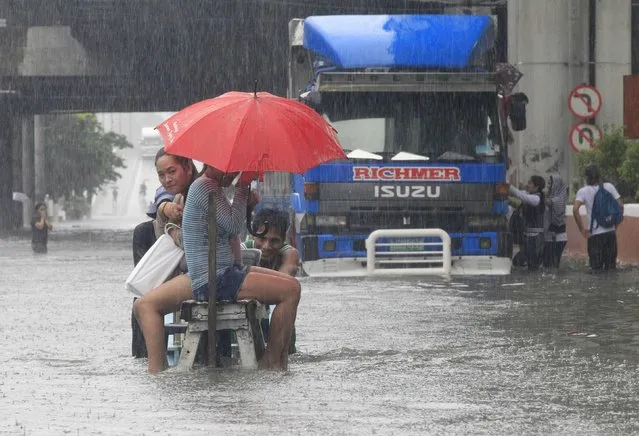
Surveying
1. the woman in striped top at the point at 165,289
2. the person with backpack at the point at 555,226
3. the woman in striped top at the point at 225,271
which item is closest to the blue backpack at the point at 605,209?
the person with backpack at the point at 555,226

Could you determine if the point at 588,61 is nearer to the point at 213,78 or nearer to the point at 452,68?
the point at 452,68

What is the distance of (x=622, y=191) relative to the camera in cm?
2886

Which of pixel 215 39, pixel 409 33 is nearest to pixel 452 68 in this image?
pixel 409 33

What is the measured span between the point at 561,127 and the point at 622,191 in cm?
361

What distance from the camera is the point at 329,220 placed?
71.3ft

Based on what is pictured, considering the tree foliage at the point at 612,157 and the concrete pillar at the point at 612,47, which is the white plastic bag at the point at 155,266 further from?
the concrete pillar at the point at 612,47

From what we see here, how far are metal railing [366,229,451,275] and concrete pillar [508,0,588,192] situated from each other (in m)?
10.1

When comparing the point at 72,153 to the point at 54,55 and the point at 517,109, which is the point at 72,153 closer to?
the point at 54,55

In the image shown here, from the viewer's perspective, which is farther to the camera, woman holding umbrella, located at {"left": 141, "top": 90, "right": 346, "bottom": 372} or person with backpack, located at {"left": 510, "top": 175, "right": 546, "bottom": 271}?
person with backpack, located at {"left": 510, "top": 175, "right": 546, "bottom": 271}

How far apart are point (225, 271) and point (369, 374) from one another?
1.05 meters

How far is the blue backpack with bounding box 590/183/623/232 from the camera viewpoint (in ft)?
76.2

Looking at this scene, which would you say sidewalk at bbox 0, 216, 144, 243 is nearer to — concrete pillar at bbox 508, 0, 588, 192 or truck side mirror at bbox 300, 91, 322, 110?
concrete pillar at bbox 508, 0, 588, 192

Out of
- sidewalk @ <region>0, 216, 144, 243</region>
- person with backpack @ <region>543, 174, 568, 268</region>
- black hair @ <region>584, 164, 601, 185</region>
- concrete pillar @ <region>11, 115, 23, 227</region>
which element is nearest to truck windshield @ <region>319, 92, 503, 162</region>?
black hair @ <region>584, 164, 601, 185</region>

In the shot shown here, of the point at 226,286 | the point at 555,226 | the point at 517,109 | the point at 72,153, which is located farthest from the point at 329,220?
the point at 72,153
